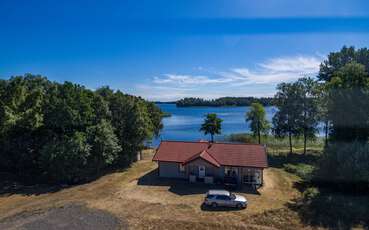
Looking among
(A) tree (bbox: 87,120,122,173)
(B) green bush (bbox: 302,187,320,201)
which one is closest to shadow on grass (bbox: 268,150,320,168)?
(B) green bush (bbox: 302,187,320,201)

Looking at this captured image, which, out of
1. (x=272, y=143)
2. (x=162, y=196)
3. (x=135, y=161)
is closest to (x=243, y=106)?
(x=272, y=143)

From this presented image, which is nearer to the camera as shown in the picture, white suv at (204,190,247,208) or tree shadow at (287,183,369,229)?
tree shadow at (287,183,369,229)

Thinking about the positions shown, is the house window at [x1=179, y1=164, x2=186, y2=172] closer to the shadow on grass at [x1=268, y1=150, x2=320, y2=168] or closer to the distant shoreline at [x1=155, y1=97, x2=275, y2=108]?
the shadow on grass at [x1=268, y1=150, x2=320, y2=168]

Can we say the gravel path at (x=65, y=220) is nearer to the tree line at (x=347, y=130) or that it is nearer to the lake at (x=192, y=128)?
the tree line at (x=347, y=130)

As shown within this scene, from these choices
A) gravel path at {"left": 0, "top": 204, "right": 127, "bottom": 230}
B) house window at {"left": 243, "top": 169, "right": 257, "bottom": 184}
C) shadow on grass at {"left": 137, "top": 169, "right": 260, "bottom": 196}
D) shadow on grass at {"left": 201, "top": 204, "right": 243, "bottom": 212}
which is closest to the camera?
gravel path at {"left": 0, "top": 204, "right": 127, "bottom": 230}

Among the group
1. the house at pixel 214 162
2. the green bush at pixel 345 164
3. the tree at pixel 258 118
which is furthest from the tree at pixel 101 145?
the tree at pixel 258 118

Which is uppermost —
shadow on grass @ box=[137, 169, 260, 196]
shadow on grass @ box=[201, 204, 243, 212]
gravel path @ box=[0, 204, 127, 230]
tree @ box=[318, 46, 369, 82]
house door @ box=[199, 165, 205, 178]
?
tree @ box=[318, 46, 369, 82]
